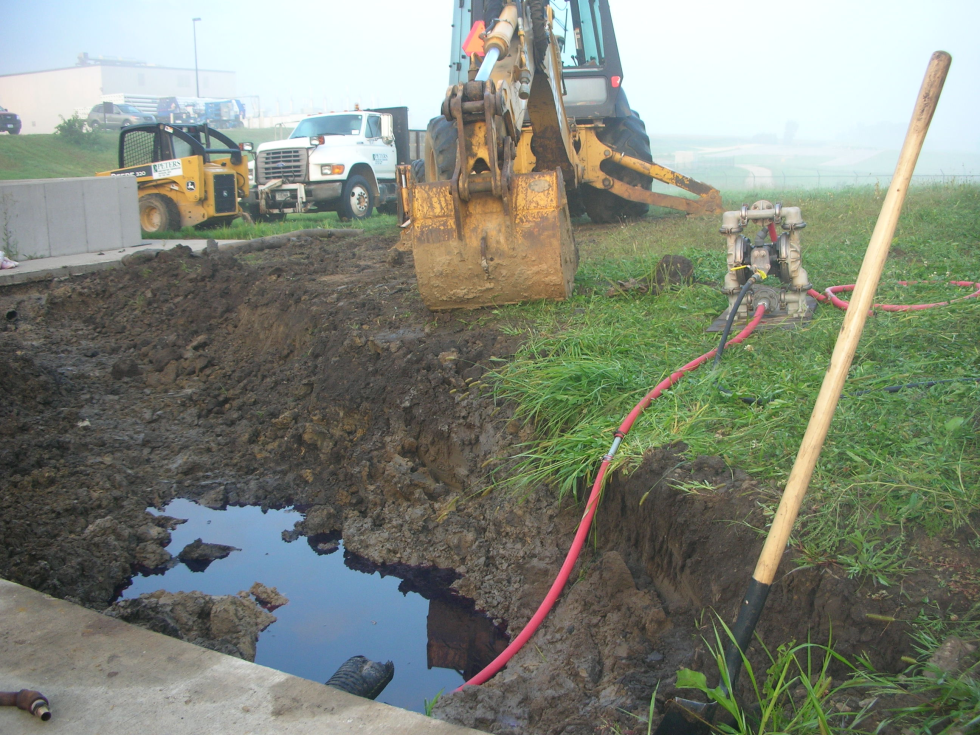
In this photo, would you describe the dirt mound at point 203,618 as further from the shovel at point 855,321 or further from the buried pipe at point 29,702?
the shovel at point 855,321

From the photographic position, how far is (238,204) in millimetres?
13711

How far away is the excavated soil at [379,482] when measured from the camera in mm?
2490

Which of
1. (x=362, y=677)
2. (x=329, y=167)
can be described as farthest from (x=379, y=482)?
(x=329, y=167)

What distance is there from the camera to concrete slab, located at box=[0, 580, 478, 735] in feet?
6.22

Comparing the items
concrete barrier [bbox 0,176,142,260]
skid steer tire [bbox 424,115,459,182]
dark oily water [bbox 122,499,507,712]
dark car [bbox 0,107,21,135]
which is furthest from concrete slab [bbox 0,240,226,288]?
dark car [bbox 0,107,21,135]

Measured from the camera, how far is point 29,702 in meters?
1.92

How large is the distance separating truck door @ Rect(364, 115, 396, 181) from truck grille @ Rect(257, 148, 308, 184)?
1.40m

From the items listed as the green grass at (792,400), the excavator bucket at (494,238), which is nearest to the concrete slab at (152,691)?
the green grass at (792,400)

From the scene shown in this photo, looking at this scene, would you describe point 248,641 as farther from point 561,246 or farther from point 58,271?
point 58,271

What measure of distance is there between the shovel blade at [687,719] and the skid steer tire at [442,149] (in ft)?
15.6

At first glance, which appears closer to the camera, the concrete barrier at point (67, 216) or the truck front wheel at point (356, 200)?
the concrete barrier at point (67, 216)

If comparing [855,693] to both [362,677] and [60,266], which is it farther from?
[60,266]

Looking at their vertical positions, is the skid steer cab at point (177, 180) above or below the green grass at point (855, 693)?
above

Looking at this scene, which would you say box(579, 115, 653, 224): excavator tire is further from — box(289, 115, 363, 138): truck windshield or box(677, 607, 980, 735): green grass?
box(677, 607, 980, 735): green grass
